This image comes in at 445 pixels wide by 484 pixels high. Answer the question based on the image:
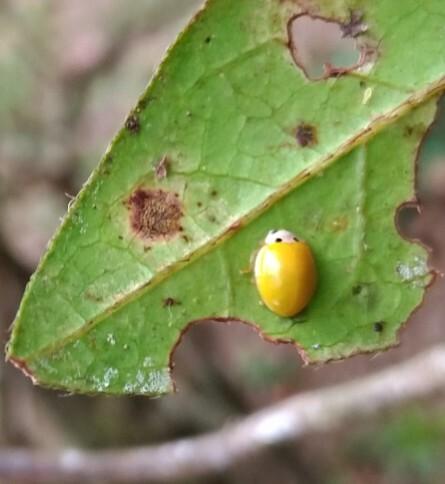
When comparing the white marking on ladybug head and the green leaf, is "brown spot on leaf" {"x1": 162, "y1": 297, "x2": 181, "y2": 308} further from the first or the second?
the white marking on ladybug head

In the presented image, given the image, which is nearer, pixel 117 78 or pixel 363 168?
pixel 363 168

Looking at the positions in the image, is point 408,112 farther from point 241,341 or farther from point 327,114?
point 241,341

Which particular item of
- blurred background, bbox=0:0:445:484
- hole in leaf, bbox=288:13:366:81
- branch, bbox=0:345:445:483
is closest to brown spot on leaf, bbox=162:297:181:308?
hole in leaf, bbox=288:13:366:81

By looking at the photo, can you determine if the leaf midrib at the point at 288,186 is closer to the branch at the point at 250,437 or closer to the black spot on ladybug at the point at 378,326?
the black spot on ladybug at the point at 378,326

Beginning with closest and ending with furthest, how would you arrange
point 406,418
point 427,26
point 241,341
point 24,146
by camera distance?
1. point 427,26
2. point 406,418
3. point 24,146
4. point 241,341

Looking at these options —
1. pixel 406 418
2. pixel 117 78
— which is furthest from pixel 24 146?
pixel 406 418

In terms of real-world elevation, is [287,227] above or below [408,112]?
below

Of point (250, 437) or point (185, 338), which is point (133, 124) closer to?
point (250, 437)
